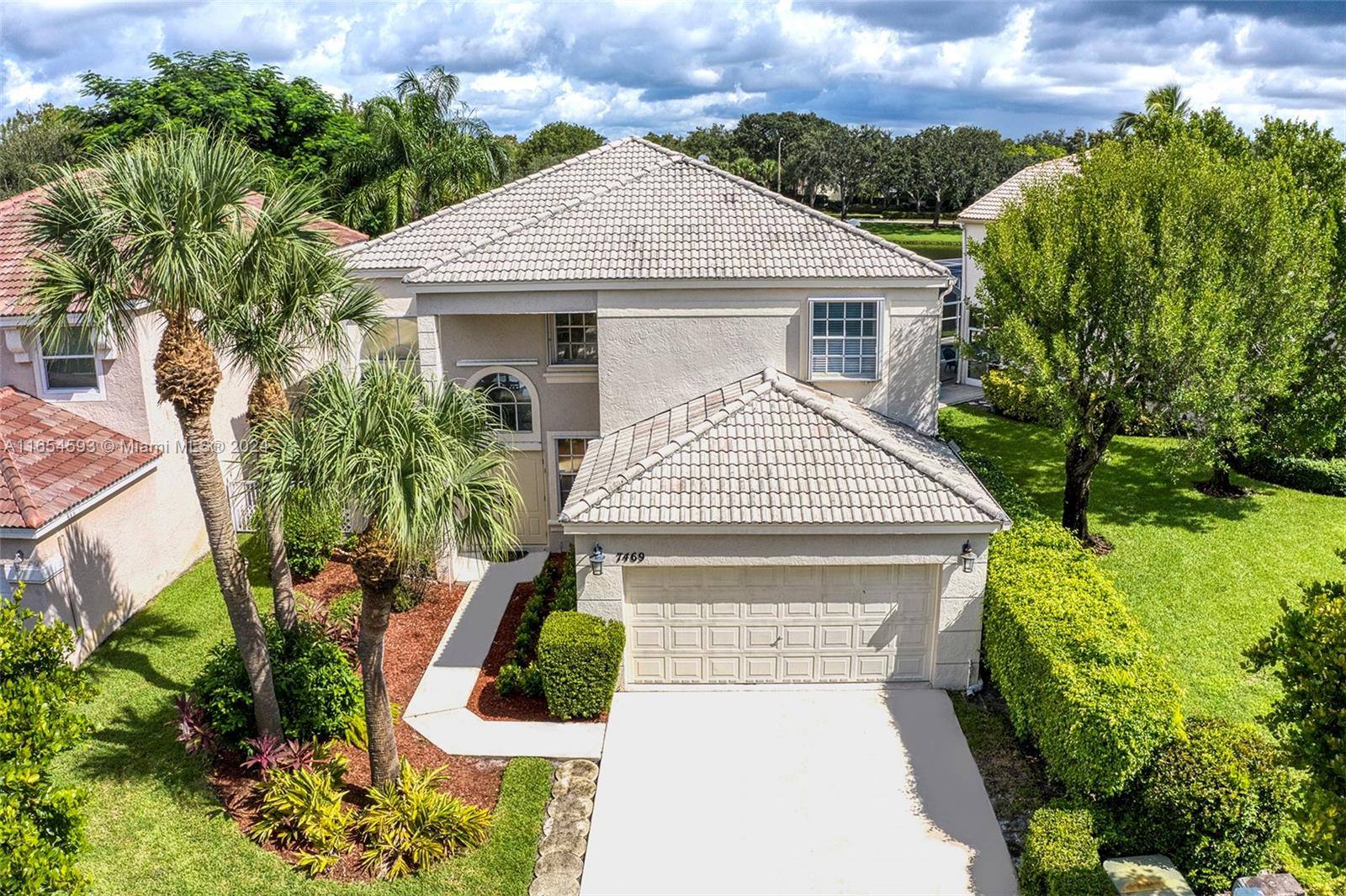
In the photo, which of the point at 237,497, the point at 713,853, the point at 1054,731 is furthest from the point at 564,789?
the point at 237,497

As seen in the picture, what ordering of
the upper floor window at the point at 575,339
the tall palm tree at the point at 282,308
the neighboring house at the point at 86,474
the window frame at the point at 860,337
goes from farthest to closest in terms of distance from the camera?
1. the upper floor window at the point at 575,339
2. the window frame at the point at 860,337
3. the neighboring house at the point at 86,474
4. the tall palm tree at the point at 282,308

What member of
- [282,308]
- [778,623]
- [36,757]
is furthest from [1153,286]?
[36,757]

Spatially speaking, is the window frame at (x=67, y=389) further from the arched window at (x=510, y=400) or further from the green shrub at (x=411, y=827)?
the green shrub at (x=411, y=827)

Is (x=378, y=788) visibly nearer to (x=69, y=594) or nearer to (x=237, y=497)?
(x=69, y=594)

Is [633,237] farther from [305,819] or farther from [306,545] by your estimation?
[305,819]

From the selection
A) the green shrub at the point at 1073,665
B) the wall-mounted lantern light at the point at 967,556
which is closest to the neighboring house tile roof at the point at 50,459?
the wall-mounted lantern light at the point at 967,556

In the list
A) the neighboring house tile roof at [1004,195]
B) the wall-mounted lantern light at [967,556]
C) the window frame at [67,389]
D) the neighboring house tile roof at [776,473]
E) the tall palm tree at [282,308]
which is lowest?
the wall-mounted lantern light at [967,556]

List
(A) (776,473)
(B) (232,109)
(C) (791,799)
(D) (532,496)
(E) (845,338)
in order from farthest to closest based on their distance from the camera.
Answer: (B) (232,109) → (D) (532,496) → (E) (845,338) → (A) (776,473) → (C) (791,799)
